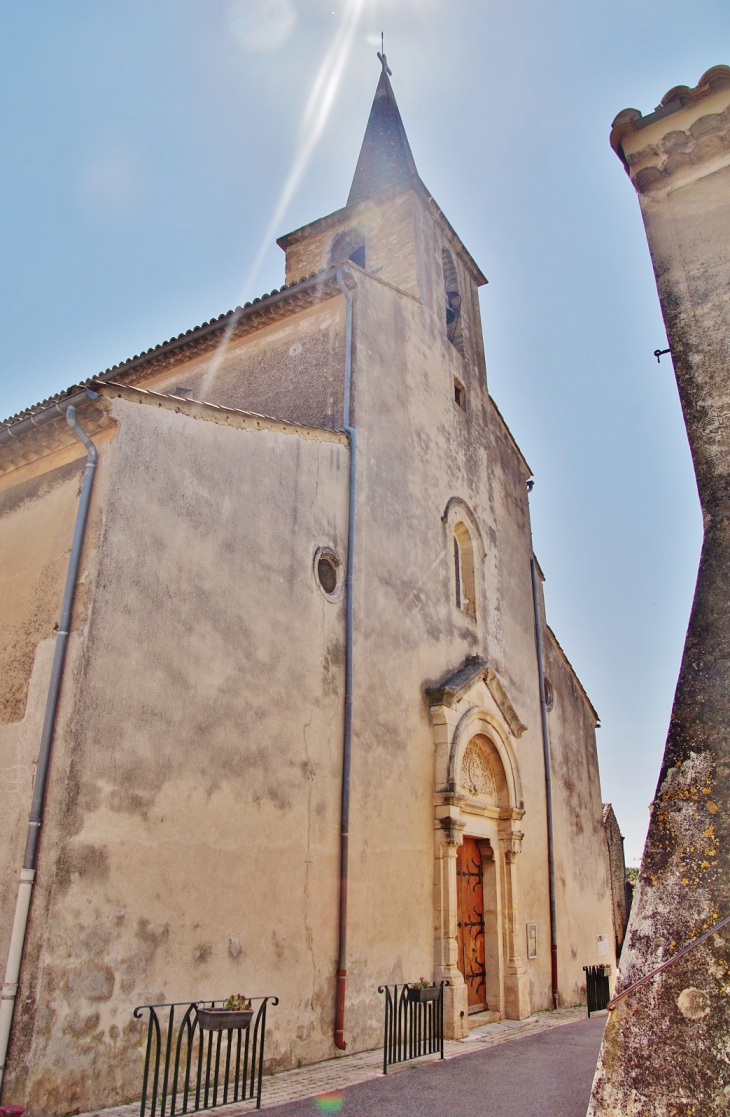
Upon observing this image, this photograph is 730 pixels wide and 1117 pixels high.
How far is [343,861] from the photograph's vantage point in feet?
27.6

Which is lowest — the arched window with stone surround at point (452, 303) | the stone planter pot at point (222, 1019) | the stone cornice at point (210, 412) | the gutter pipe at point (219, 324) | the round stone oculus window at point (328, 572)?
the stone planter pot at point (222, 1019)

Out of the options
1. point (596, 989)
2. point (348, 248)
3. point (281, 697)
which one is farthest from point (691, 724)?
point (348, 248)

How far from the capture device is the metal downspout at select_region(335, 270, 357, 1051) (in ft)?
26.3

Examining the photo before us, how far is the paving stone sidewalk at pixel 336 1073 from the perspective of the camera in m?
5.84

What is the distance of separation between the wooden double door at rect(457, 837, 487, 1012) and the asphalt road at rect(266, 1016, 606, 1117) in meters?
2.11

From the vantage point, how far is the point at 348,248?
1584 centimetres

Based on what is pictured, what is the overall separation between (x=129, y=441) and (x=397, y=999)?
6.48 metres

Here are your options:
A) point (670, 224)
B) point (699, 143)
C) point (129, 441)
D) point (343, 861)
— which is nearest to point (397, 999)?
point (343, 861)

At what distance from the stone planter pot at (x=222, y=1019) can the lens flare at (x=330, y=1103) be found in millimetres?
821

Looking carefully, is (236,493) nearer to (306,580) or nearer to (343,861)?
(306,580)

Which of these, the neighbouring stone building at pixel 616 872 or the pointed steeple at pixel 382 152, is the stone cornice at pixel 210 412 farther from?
the neighbouring stone building at pixel 616 872

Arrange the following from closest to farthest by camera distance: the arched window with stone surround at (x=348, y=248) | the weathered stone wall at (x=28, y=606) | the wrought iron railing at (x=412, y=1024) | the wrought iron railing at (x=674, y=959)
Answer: the wrought iron railing at (x=674, y=959) → the weathered stone wall at (x=28, y=606) → the wrought iron railing at (x=412, y=1024) → the arched window with stone surround at (x=348, y=248)

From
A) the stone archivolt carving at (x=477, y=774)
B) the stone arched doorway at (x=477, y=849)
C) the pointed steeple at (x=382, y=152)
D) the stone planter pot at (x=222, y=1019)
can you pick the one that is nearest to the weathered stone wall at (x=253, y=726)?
the stone arched doorway at (x=477, y=849)

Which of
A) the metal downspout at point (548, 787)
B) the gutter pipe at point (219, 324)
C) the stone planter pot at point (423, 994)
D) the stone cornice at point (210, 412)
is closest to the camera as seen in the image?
the stone cornice at point (210, 412)
